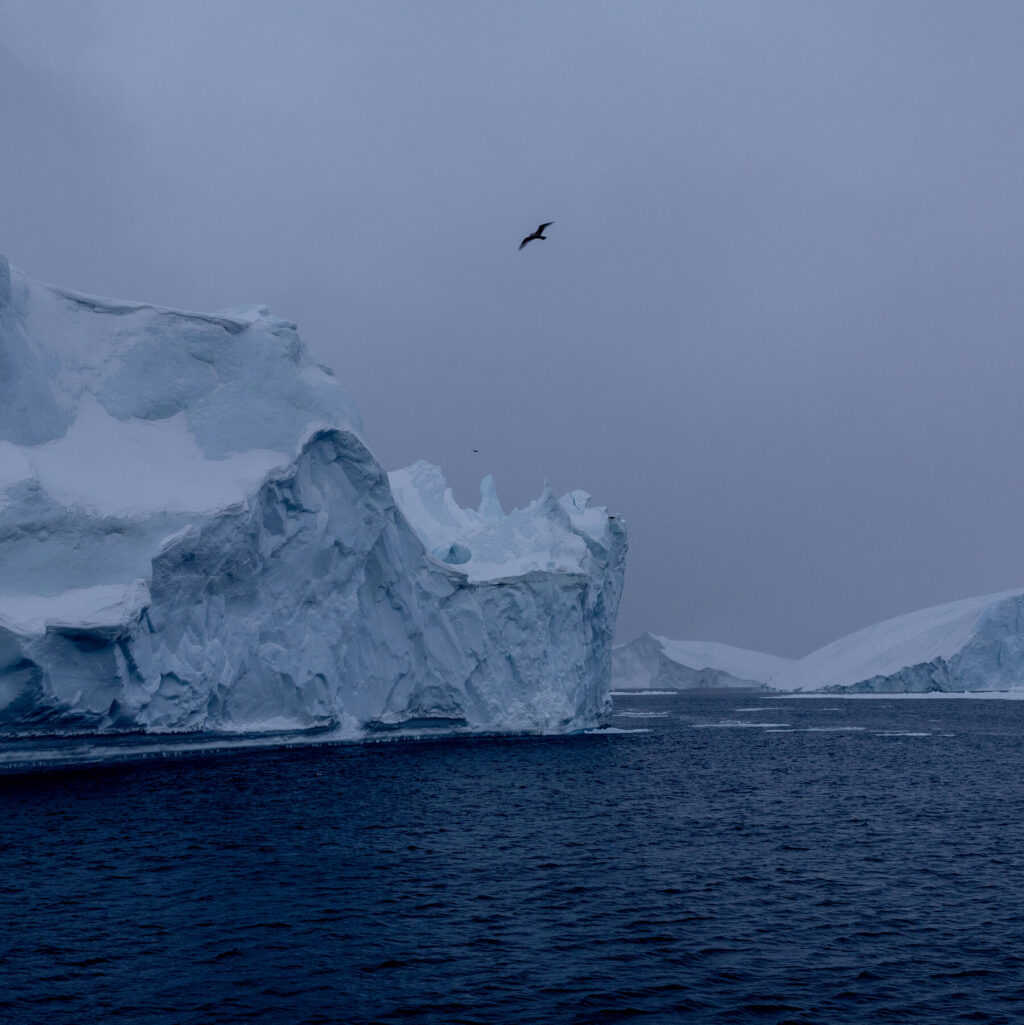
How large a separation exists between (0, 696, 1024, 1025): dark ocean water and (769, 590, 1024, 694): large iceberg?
60.3 meters

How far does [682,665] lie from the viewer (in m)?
150

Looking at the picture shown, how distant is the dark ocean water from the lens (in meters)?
11.5

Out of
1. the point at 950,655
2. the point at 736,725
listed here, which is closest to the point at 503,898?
the point at 736,725

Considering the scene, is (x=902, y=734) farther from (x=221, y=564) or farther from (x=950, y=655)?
(x=950, y=655)

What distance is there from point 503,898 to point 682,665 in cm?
13768

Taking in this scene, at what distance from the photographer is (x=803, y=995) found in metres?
11.5

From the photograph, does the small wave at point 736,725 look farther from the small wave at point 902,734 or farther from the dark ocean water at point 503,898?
the dark ocean water at point 503,898

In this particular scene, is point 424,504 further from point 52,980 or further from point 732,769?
point 52,980

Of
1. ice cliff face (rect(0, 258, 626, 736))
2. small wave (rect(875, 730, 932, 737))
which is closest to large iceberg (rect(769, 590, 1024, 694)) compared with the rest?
small wave (rect(875, 730, 932, 737))

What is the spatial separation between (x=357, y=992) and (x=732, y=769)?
23.8m

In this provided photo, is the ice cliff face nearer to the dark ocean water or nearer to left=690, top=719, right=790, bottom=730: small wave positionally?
the dark ocean water

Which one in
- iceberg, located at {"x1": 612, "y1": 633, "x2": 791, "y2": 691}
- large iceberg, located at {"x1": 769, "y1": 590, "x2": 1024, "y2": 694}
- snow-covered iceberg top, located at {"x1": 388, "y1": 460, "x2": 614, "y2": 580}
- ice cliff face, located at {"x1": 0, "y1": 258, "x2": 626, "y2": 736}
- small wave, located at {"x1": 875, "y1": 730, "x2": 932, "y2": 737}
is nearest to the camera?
ice cliff face, located at {"x1": 0, "y1": 258, "x2": 626, "y2": 736}

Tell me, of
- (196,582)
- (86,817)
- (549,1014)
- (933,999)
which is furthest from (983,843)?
(196,582)

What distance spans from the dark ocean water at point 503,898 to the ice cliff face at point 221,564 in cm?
334
